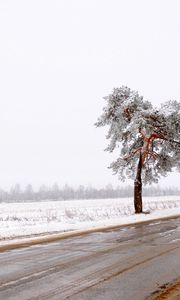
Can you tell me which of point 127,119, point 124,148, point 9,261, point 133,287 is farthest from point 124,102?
point 133,287

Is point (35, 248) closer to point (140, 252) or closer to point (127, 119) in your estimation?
point (140, 252)

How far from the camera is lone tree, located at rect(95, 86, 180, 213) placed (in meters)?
29.9

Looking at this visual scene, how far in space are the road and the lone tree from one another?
16665mm

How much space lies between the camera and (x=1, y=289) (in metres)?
7.48

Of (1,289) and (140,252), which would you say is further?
(140,252)

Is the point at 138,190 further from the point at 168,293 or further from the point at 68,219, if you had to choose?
the point at 168,293

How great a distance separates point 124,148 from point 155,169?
277cm

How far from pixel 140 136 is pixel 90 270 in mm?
22837

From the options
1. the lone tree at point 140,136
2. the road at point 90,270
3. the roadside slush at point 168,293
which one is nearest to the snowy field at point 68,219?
the lone tree at point 140,136

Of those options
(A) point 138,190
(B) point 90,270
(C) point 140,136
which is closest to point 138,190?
(A) point 138,190

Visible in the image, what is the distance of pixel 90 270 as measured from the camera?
29.7ft

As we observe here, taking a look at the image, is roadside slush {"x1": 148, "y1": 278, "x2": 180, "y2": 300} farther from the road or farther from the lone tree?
the lone tree

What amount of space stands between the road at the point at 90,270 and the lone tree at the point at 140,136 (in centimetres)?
1666

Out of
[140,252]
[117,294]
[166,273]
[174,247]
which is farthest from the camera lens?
[174,247]
